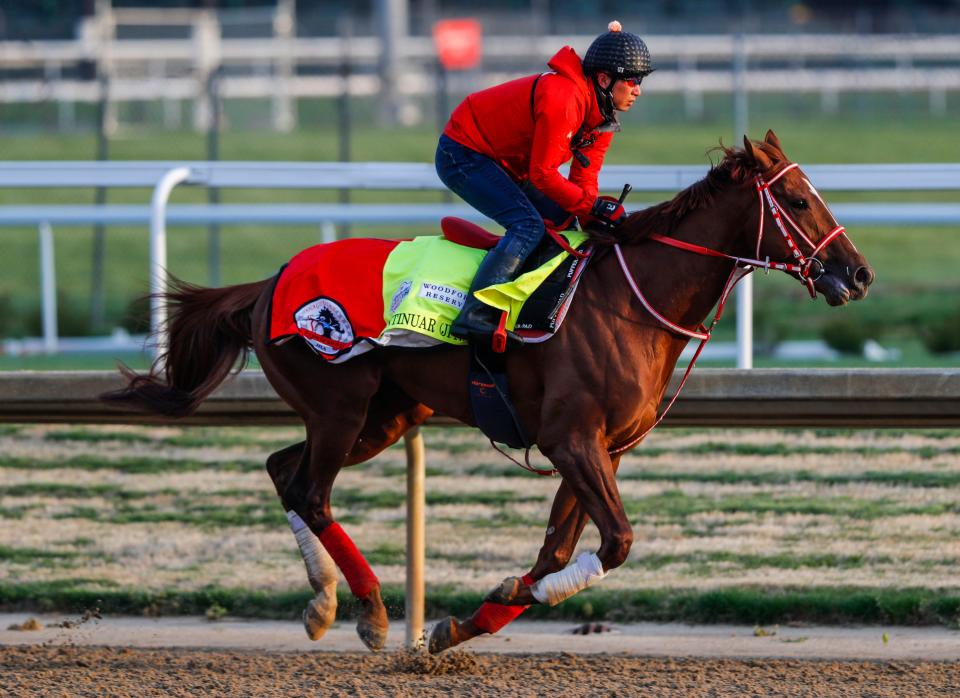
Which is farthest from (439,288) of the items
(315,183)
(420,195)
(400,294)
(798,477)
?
(420,195)

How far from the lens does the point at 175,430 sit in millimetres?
7754

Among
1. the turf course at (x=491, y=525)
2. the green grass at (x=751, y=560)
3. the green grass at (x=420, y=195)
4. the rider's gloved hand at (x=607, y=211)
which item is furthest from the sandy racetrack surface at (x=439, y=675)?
the green grass at (x=420, y=195)

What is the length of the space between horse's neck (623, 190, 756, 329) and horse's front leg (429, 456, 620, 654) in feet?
1.85

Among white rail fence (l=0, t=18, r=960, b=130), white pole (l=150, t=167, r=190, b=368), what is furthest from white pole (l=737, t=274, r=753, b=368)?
white rail fence (l=0, t=18, r=960, b=130)

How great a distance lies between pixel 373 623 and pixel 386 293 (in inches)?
42.6

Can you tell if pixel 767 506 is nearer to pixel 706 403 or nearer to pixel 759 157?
pixel 706 403

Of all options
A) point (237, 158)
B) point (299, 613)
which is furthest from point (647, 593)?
point (237, 158)

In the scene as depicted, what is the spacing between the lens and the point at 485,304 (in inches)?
176

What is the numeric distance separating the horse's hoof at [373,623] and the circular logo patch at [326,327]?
→ 824 mm

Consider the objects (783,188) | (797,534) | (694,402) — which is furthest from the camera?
(797,534)

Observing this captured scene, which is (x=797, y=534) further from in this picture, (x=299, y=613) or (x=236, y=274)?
(x=236, y=274)

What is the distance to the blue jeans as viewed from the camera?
4.55 meters

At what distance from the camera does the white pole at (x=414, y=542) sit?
17.2ft

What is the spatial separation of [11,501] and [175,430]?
100 cm
